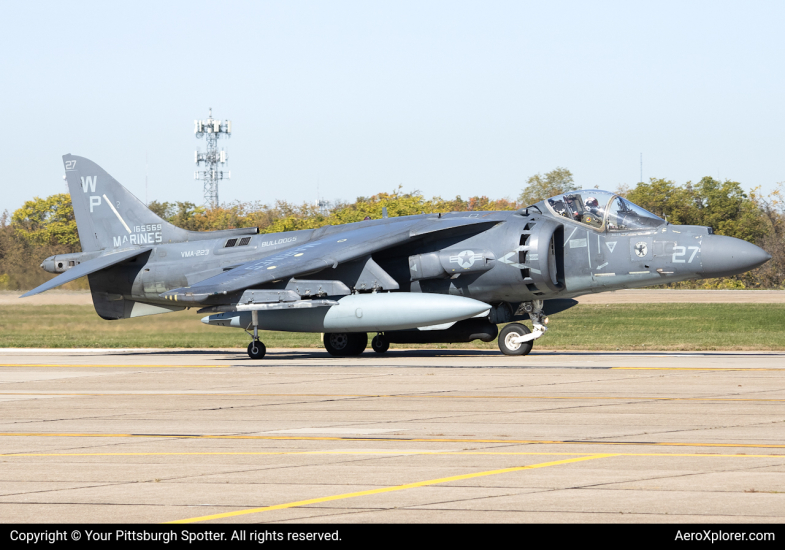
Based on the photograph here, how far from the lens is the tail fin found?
80.8 ft

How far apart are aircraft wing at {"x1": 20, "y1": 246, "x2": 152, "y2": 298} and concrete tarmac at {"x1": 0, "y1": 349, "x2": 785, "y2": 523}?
219 inches

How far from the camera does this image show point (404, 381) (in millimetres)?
15633

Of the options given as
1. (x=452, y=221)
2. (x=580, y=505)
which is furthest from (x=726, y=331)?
(x=580, y=505)

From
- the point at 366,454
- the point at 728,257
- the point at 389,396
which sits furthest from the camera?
the point at 728,257

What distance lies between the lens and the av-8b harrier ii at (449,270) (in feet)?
64.5

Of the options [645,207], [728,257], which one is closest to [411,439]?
[728,257]

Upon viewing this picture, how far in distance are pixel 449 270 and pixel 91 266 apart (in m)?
9.69

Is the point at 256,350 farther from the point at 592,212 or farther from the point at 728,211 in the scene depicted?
the point at 728,211

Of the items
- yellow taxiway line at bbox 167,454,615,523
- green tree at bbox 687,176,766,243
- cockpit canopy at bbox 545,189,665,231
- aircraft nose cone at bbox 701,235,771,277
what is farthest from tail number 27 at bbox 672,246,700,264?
green tree at bbox 687,176,766,243

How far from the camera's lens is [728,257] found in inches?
747

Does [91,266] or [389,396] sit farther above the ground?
[91,266]

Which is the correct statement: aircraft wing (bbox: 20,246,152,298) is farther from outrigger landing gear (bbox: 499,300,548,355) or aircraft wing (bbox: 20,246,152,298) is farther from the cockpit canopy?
the cockpit canopy

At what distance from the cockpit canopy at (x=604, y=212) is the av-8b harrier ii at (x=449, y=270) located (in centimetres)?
3
